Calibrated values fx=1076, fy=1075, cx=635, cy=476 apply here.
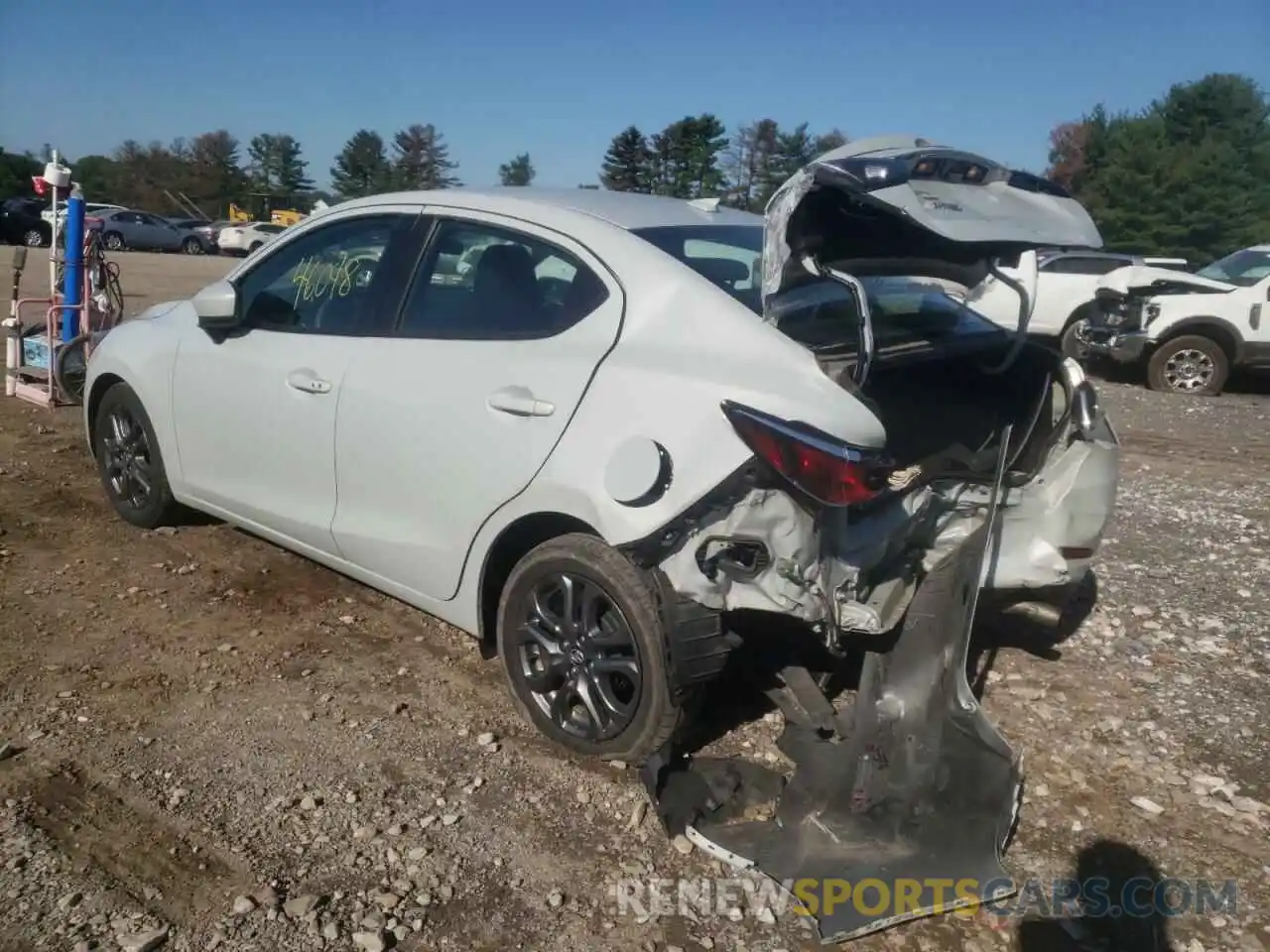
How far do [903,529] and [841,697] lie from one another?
0.87 m

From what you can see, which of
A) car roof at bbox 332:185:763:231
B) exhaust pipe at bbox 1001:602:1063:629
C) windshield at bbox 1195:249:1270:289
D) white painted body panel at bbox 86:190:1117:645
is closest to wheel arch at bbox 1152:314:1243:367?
windshield at bbox 1195:249:1270:289

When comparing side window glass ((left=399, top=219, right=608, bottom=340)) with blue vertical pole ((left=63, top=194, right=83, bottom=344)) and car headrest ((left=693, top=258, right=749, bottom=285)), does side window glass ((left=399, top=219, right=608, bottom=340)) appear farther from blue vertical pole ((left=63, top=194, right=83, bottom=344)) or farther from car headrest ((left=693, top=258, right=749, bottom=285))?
blue vertical pole ((left=63, top=194, right=83, bottom=344))

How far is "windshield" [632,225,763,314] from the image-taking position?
11.1 feet

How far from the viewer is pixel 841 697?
4.02 metres

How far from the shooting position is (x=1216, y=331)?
12.3m

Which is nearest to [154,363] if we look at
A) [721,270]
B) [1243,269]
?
[721,270]

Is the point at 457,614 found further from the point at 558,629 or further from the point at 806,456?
the point at 806,456

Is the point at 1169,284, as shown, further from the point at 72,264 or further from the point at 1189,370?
the point at 72,264

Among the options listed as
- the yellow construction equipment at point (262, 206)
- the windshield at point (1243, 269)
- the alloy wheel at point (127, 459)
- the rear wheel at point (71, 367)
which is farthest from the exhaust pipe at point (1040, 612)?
the yellow construction equipment at point (262, 206)

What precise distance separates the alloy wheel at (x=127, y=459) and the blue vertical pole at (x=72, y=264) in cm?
309

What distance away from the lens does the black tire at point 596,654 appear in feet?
10.5

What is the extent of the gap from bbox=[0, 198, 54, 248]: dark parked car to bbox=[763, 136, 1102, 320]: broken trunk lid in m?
32.8

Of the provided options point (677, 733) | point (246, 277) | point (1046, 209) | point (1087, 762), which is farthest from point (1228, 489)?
point (246, 277)

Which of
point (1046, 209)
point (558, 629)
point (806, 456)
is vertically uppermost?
point (1046, 209)
